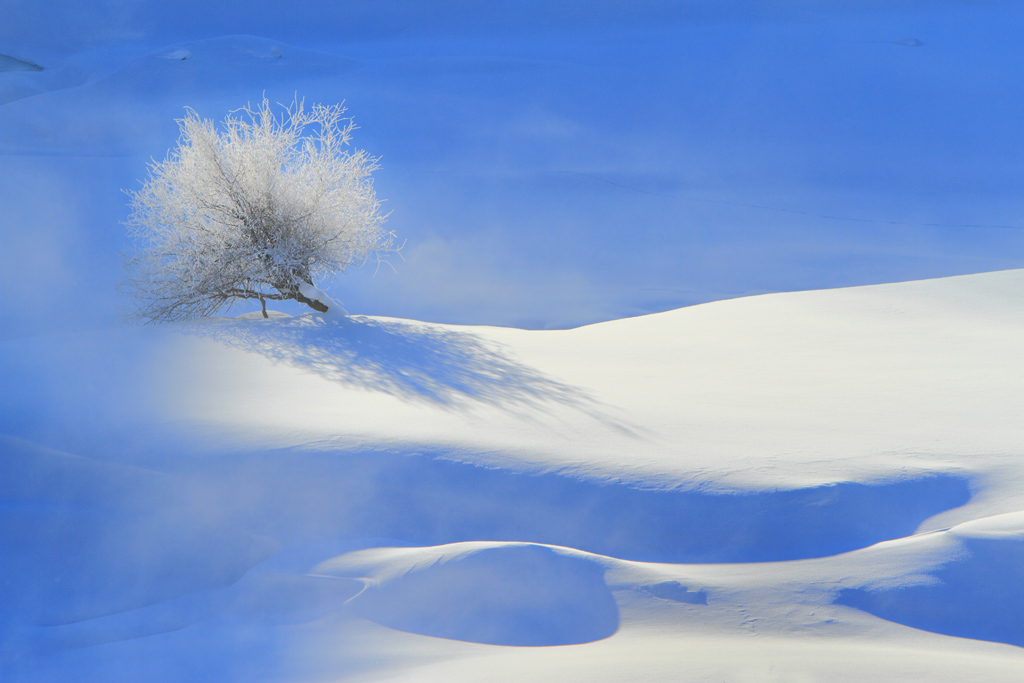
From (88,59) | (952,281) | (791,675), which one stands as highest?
(88,59)

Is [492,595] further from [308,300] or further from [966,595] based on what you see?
[308,300]

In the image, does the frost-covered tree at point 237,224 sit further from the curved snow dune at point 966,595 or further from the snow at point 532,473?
the curved snow dune at point 966,595

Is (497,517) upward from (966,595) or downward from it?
upward

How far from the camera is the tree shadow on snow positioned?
3930 millimetres

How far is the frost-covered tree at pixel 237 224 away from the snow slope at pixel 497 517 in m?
0.68

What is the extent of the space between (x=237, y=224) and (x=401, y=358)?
54.9 inches

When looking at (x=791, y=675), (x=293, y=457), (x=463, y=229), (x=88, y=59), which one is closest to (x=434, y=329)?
(x=293, y=457)

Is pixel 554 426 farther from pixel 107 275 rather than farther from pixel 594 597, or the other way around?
pixel 107 275

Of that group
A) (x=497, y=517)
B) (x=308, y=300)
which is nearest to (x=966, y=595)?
(x=497, y=517)

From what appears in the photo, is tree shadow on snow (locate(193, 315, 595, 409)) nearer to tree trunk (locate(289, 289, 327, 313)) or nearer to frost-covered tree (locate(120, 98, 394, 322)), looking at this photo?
tree trunk (locate(289, 289, 327, 313))

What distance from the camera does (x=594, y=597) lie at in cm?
235

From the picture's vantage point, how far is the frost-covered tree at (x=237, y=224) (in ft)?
16.2

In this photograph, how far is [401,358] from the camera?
4.48m

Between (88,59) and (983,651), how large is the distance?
50.1 ft
